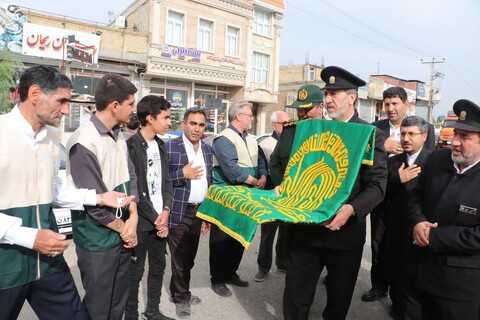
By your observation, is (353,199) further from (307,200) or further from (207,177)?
(207,177)

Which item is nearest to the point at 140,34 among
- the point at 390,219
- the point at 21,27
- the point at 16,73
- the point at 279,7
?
the point at 21,27

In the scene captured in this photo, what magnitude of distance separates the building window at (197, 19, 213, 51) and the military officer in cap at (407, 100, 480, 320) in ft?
63.2

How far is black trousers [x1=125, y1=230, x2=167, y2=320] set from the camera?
3.07 m

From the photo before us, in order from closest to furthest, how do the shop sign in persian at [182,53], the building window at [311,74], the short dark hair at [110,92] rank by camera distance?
the short dark hair at [110,92]
the shop sign in persian at [182,53]
the building window at [311,74]

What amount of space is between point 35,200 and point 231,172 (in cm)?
230

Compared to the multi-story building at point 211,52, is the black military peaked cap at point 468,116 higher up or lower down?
lower down

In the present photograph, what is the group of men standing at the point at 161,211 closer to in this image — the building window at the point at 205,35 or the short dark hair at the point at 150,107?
the short dark hair at the point at 150,107

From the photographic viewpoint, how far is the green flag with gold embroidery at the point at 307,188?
2613 mm

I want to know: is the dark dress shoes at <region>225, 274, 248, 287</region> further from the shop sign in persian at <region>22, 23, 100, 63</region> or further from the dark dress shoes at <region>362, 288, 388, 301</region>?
the shop sign in persian at <region>22, 23, 100, 63</region>

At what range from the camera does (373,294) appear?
4.18m

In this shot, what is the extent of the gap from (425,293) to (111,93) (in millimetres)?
2555

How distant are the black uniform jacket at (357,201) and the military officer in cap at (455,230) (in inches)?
13.4

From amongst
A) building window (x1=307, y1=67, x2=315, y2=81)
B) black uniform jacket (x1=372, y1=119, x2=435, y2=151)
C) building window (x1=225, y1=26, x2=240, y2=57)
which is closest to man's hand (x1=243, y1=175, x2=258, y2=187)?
black uniform jacket (x1=372, y1=119, x2=435, y2=151)

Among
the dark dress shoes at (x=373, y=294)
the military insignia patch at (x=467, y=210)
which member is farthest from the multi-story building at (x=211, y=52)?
the military insignia patch at (x=467, y=210)
